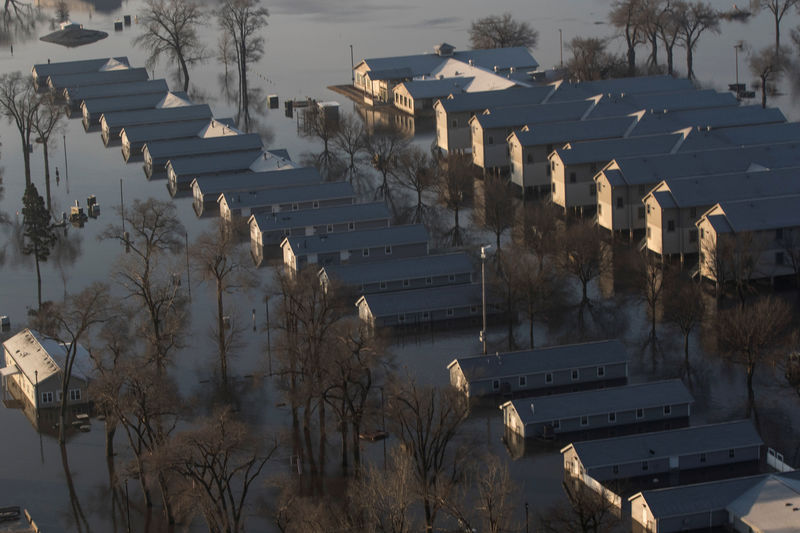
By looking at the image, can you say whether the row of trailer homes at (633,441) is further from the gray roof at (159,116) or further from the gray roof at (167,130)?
the gray roof at (159,116)

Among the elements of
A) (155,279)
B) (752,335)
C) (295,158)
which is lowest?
(752,335)

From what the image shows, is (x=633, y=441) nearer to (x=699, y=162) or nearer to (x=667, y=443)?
(x=667, y=443)

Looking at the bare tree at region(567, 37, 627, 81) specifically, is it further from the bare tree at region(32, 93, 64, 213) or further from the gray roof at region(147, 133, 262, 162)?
the bare tree at region(32, 93, 64, 213)

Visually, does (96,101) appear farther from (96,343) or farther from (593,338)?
(593,338)

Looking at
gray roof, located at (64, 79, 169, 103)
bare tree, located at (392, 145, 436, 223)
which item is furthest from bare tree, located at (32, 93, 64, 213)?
bare tree, located at (392, 145, 436, 223)

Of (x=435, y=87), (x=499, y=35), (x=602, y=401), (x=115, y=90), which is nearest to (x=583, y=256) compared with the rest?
(x=602, y=401)

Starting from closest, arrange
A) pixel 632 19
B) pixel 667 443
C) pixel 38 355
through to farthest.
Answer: pixel 667 443, pixel 38 355, pixel 632 19

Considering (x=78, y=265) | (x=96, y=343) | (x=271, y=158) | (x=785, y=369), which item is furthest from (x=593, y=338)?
(x=271, y=158)
